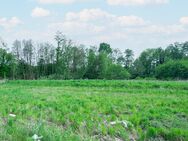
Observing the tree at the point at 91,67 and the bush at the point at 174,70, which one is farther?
the bush at the point at 174,70

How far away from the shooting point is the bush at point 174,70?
61922mm

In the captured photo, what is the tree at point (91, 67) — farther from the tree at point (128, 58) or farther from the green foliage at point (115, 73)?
the tree at point (128, 58)

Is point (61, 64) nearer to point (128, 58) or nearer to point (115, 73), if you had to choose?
point (115, 73)

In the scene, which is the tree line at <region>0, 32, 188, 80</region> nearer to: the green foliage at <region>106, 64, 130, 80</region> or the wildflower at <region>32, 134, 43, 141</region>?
the green foliage at <region>106, 64, 130, 80</region>

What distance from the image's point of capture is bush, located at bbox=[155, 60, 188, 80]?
203 ft

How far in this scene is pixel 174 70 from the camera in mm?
63062

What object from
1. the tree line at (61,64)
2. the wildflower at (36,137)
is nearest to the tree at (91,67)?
the tree line at (61,64)

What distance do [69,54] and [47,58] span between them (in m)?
5.98

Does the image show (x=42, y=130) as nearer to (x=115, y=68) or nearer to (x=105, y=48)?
(x=115, y=68)

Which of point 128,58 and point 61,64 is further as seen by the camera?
point 128,58

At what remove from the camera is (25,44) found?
2432 inches

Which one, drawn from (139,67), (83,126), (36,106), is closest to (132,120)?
(83,126)

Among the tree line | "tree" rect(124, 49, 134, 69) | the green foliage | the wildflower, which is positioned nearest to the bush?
the tree line

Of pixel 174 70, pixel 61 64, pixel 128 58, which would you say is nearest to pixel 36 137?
pixel 61 64
